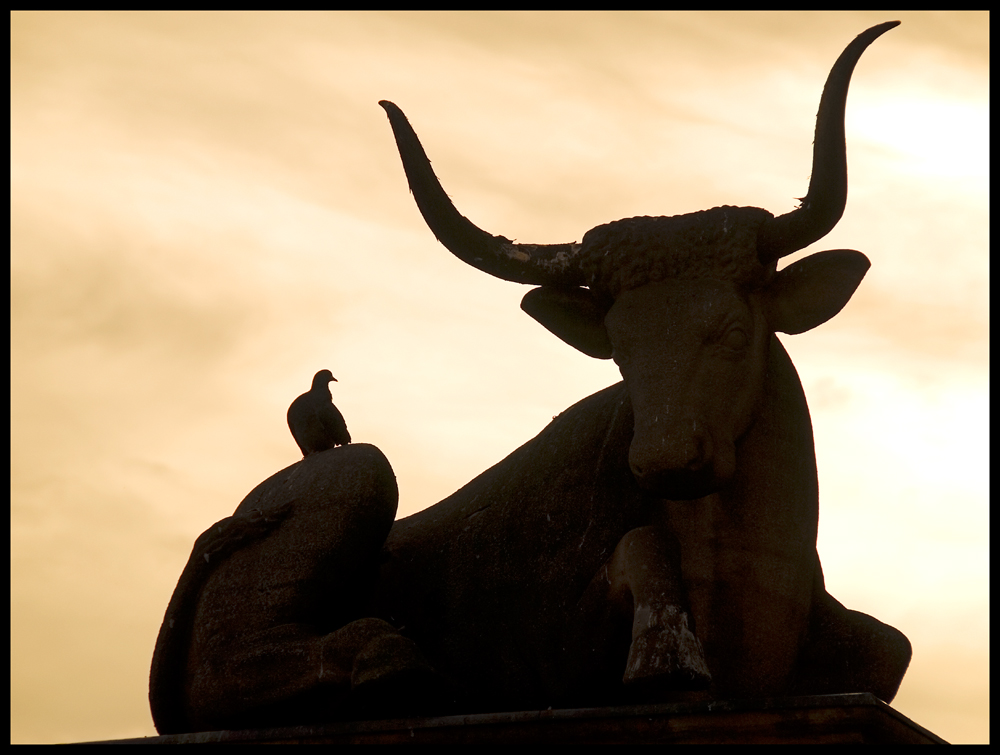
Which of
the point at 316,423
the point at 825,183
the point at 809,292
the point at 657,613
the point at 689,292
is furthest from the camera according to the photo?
the point at 316,423

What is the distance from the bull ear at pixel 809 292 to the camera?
531 centimetres

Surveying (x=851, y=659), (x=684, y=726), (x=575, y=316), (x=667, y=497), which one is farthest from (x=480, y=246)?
(x=684, y=726)

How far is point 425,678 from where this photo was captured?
4848 millimetres

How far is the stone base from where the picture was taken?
4008 millimetres

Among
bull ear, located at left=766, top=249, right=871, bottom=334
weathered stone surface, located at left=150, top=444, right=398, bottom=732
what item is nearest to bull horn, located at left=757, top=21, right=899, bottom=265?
bull ear, located at left=766, top=249, right=871, bottom=334

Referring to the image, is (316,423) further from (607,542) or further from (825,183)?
(825,183)

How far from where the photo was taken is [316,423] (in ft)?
19.8

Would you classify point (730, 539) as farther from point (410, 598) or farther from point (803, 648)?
point (410, 598)

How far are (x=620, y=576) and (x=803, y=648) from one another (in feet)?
2.37

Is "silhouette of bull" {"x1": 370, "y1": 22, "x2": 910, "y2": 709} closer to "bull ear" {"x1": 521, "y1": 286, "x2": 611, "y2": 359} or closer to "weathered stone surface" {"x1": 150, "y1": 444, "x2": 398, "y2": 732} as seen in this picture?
"bull ear" {"x1": 521, "y1": 286, "x2": 611, "y2": 359}

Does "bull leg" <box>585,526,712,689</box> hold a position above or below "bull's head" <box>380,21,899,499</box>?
below

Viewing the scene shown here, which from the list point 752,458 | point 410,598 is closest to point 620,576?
point 752,458

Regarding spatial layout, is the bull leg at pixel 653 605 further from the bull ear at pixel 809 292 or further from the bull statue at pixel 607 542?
the bull ear at pixel 809 292

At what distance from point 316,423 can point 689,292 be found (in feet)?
5.89
